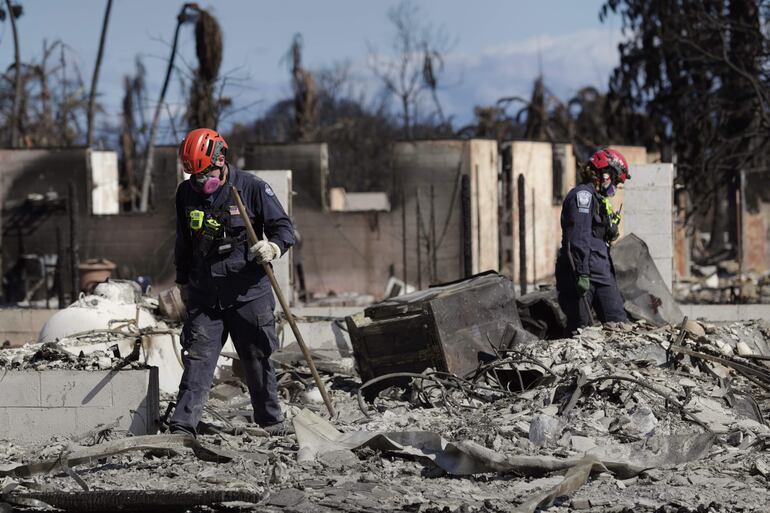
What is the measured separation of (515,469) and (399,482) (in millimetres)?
569

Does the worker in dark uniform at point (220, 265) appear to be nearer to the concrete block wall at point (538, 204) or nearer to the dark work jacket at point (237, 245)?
the dark work jacket at point (237, 245)

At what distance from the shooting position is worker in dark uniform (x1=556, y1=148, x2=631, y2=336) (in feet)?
28.4

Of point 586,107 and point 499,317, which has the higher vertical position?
point 586,107

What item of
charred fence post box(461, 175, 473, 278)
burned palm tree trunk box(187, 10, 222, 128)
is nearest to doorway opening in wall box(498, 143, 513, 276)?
burned palm tree trunk box(187, 10, 222, 128)

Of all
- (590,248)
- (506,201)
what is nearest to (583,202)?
(590,248)

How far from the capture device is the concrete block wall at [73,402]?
6934 millimetres

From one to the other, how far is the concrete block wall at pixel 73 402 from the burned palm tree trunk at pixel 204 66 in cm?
1360

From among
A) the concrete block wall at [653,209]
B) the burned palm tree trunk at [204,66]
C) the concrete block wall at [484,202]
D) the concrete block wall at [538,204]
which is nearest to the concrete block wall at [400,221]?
the concrete block wall at [484,202]

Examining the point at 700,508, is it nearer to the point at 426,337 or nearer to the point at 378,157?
the point at 426,337

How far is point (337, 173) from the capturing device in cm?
4294

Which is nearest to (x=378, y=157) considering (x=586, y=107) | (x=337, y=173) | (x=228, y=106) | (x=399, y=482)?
(x=337, y=173)

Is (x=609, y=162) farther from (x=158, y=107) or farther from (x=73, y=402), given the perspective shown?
(x=158, y=107)

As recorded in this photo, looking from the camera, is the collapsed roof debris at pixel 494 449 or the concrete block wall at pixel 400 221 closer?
the collapsed roof debris at pixel 494 449

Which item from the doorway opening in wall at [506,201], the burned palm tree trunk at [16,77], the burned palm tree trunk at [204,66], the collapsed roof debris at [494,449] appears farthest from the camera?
the burned palm tree trunk at [16,77]
